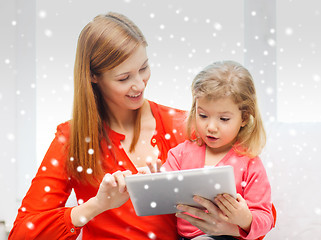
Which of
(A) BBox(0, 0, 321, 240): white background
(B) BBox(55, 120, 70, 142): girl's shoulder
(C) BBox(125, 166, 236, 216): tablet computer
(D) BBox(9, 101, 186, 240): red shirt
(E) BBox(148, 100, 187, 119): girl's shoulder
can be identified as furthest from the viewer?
(A) BBox(0, 0, 321, 240): white background

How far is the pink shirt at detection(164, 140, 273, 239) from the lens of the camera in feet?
3.89

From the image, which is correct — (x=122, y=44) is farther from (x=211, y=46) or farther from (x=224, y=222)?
(x=211, y=46)

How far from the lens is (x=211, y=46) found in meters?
2.33

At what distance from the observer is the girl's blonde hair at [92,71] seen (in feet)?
4.59

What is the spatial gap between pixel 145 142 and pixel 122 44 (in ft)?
1.27

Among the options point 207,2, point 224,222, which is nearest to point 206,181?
point 224,222

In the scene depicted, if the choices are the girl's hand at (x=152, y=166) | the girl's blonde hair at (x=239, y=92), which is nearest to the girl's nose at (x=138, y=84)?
the girl's blonde hair at (x=239, y=92)

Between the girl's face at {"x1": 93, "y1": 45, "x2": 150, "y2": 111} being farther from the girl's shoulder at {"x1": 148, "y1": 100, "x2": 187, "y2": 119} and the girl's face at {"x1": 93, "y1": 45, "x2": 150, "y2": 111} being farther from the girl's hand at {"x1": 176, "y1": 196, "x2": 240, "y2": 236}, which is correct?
the girl's hand at {"x1": 176, "y1": 196, "x2": 240, "y2": 236}

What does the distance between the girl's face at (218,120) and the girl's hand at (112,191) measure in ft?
0.95

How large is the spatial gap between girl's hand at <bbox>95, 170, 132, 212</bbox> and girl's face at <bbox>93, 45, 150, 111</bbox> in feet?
1.09

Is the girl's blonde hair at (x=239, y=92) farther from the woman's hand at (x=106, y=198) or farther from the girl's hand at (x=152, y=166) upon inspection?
the woman's hand at (x=106, y=198)

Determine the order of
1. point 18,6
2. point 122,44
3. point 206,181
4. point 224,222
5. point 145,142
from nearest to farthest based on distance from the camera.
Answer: point 206,181
point 224,222
point 122,44
point 145,142
point 18,6

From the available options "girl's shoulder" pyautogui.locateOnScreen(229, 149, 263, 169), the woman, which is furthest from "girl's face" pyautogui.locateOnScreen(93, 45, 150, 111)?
"girl's shoulder" pyautogui.locateOnScreen(229, 149, 263, 169)

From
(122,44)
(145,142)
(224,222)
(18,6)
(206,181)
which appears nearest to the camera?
(206,181)
